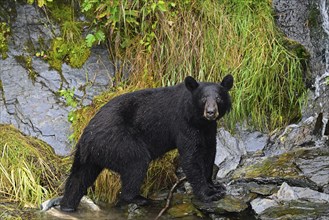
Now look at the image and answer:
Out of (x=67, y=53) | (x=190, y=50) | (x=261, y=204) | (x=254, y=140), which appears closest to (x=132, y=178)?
(x=261, y=204)

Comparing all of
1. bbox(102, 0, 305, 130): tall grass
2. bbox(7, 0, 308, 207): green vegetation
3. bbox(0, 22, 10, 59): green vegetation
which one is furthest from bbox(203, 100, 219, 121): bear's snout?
bbox(0, 22, 10, 59): green vegetation

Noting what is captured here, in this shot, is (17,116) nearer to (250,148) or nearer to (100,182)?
(100,182)

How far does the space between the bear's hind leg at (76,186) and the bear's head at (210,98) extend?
139 centimetres

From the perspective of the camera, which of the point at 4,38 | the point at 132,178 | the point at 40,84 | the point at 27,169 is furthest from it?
the point at 4,38

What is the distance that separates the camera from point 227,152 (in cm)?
890

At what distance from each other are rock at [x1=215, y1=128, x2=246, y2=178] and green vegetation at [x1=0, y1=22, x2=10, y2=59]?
3169 mm

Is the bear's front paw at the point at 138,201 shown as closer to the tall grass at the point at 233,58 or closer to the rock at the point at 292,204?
the rock at the point at 292,204

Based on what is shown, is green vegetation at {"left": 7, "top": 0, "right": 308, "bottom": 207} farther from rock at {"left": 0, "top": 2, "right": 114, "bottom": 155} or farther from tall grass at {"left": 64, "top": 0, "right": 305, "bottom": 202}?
rock at {"left": 0, "top": 2, "right": 114, "bottom": 155}

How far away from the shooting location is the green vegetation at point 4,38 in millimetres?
10055

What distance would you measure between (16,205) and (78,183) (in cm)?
81

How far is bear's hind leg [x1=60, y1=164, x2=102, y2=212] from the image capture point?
26.3 feet

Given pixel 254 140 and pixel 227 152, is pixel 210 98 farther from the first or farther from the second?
pixel 254 140

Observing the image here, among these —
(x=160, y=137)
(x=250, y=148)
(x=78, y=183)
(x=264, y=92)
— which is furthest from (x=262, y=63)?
(x=78, y=183)

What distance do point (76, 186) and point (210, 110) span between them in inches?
70.0
